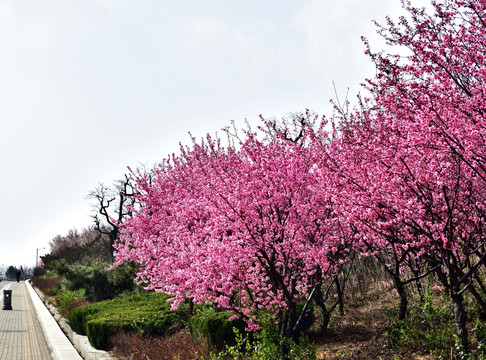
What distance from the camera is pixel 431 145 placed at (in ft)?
16.2

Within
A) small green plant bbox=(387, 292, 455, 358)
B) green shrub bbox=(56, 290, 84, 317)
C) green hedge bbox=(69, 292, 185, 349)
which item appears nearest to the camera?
small green plant bbox=(387, 292, 455, 358)

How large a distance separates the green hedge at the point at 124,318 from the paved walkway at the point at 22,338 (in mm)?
1141

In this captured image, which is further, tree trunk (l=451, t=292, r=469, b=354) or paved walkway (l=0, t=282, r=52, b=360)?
paved walkway (l=0, t=282, r=52, b=360)


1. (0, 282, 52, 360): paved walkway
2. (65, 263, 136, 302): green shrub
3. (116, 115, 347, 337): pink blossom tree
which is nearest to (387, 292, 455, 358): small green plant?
(116, 115, 347, 337): pink blossom tree

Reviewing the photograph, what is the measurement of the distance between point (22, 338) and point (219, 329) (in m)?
8.77

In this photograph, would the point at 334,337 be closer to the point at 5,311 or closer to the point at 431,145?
the point at 431,145

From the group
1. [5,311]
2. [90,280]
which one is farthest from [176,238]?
[5,311]

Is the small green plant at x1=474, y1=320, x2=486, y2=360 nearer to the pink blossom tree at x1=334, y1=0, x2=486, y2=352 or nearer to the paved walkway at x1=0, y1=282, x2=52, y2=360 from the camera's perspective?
the pink blossom tree at x1=334, y1=0, x2=486, y2=352

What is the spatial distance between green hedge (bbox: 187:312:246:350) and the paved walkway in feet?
16.0

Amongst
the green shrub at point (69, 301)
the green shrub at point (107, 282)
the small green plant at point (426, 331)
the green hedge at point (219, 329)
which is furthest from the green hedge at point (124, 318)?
the small green plant at point (426, 331)

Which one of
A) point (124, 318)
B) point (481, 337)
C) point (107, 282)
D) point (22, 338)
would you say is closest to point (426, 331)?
point (481, 337)

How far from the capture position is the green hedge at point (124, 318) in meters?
10.3

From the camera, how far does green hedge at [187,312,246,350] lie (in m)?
8.23

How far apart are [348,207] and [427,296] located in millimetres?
3121
